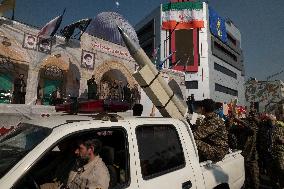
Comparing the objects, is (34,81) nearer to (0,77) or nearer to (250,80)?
(0,77)

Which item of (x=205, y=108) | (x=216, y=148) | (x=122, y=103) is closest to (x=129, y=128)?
(x=122, y=103)

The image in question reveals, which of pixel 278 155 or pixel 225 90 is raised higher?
pixel 225 90

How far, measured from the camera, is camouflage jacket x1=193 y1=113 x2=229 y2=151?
14.9 feet

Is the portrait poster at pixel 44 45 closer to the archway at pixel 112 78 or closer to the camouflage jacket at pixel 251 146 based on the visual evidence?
the archway at pixel 112 78

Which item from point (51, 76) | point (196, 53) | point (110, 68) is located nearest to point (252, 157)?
point (51, 76)

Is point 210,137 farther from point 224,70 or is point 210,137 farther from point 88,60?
point 224,70

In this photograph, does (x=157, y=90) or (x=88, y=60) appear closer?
(x=157, y=90)

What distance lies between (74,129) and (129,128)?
0.63 m

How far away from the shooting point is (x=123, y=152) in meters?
2.98

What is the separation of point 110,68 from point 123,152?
20.2m

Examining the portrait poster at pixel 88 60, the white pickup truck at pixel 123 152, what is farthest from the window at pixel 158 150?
the portrait poster at pixel 88 60

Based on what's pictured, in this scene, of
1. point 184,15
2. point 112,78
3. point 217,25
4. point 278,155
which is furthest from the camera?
point 217,25

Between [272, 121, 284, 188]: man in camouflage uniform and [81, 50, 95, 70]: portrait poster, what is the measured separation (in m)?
15.7

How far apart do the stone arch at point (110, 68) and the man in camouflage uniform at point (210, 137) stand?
17.3 m
